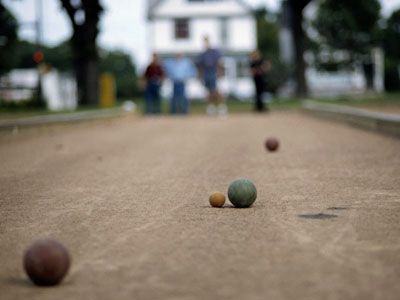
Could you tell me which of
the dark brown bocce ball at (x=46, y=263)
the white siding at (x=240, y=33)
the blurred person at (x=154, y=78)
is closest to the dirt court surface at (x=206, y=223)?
the dark brown bocce ball at (x=46, y=263)

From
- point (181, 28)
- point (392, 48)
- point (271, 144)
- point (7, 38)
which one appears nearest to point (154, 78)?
point (271, 144)

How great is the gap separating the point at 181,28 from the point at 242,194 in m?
46.4

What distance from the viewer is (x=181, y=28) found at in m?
51.7

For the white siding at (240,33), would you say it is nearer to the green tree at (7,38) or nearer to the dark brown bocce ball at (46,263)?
the green tree at (7,38)

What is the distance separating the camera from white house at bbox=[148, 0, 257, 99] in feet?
168

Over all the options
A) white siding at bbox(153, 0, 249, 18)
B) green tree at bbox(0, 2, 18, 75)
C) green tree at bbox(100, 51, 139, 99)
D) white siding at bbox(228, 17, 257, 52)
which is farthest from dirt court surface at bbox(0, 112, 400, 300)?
green tree at bbox(100, 51, 139, 99)

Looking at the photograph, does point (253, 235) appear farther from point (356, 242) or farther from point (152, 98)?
point (152, 98)

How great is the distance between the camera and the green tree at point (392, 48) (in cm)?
5422

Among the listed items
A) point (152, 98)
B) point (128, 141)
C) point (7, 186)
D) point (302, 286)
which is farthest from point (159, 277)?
point (152, 98)

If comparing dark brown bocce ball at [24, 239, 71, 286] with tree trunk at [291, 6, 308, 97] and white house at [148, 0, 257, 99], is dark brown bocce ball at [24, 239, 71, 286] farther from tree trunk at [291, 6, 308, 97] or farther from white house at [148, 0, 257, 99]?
white house at [148, 0, 257, 99]

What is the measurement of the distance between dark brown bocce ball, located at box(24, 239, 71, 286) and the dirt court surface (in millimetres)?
57

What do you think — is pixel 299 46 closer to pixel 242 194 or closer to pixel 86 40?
pixel 86 40

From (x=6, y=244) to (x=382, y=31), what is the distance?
72193mm

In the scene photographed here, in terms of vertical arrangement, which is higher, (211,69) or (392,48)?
(392,48)
